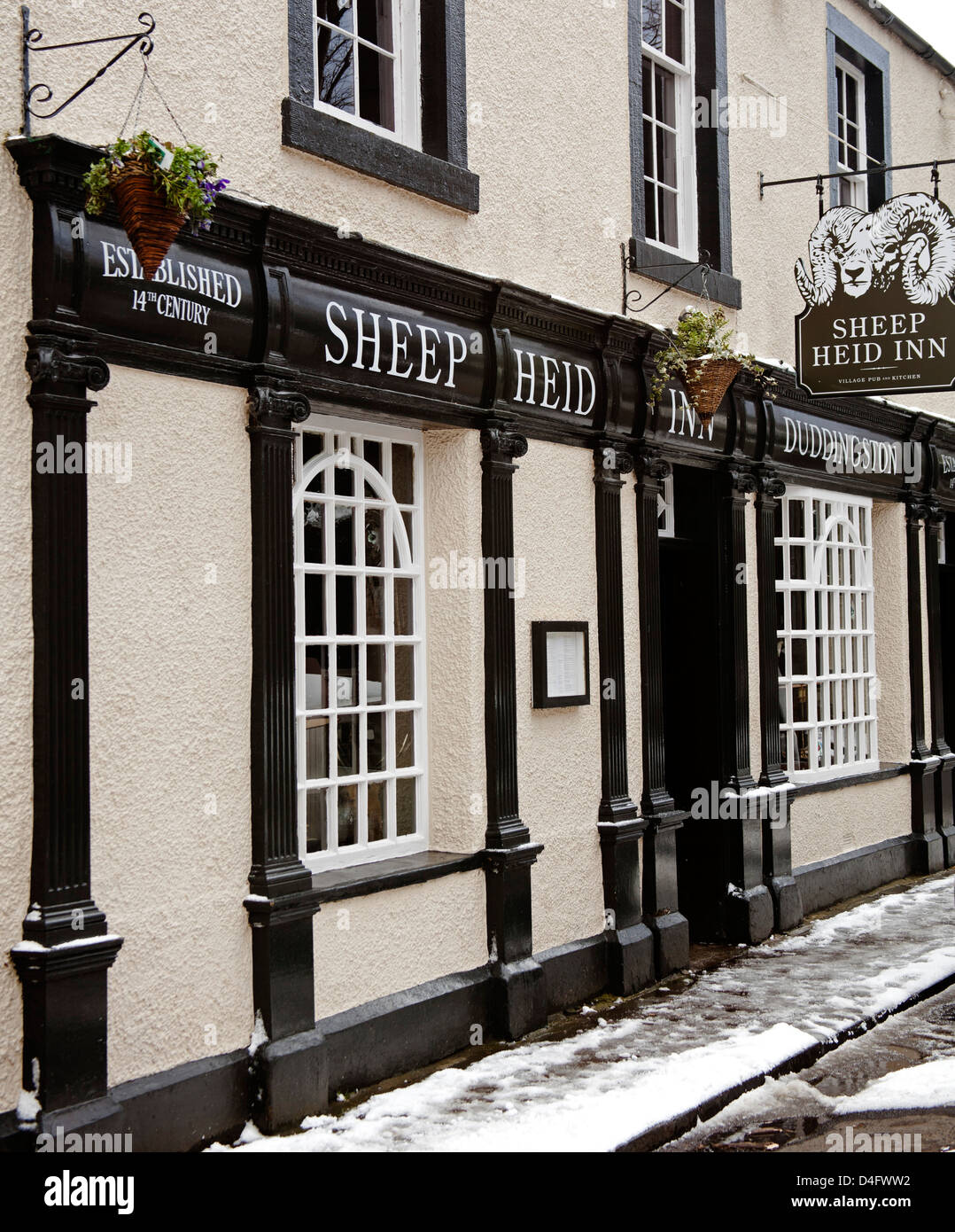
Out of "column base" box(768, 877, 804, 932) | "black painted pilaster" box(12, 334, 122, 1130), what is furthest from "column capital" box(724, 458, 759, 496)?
"black painted pilaster" box(12, 334, 122, 1130)

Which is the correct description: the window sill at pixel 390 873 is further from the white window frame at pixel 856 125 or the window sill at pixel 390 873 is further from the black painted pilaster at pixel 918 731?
the white window frame at pixel 856 125

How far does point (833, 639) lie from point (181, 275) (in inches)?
272

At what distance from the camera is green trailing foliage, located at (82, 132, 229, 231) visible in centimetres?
432

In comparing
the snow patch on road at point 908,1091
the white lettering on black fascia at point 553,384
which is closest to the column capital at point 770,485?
the white lettering on black fascia at point 553,384

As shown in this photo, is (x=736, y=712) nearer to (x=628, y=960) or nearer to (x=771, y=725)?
(x=771, y=725)

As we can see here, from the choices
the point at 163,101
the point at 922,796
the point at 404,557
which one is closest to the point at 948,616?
the point at 922,796

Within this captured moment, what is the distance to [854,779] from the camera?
10.4 metres

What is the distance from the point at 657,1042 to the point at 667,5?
654 cm

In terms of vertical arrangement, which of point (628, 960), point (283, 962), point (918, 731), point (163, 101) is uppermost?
point (163, 101)

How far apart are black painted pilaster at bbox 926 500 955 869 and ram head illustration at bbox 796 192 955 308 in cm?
341

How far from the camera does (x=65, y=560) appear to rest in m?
4.57

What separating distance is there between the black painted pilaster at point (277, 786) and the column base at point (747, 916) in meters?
3.95

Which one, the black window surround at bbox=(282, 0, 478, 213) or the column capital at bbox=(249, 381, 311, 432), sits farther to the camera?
the black window surround at bbox=(282, 0, 478, 213)

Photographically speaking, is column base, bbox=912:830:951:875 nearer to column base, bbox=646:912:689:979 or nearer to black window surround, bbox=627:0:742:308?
column base, bbox=646:912:689:979
